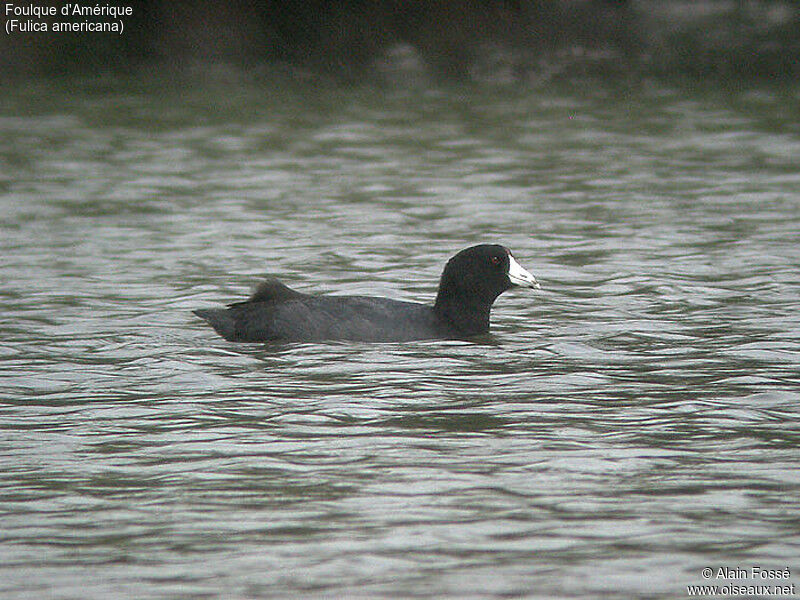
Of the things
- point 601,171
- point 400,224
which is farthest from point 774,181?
point 400,224

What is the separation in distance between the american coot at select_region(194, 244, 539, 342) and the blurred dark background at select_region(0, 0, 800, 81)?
55.4 feet

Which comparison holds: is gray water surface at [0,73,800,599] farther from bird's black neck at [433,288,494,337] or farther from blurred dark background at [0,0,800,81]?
blurred dark background at [0,0,800,81]

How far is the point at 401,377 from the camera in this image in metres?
9.87

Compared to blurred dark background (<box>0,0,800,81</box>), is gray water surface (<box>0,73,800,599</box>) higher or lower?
lower

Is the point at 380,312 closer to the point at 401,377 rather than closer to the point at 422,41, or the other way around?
the point at 401,377

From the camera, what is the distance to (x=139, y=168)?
19641 mm

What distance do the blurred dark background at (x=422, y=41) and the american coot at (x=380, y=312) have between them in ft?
55.4

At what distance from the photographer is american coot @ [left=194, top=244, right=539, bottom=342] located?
10.7 metres

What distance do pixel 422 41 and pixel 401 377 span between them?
22.4 meters

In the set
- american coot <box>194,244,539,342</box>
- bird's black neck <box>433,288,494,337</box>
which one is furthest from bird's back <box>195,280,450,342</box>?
bird's black neck <box>433,288,494,337</box>

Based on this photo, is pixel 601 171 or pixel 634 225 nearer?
pixel 634 225

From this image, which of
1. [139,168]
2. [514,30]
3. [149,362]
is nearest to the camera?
[149,362]

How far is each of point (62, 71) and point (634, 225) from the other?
1628cm

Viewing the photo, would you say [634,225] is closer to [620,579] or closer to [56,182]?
[56,182]
